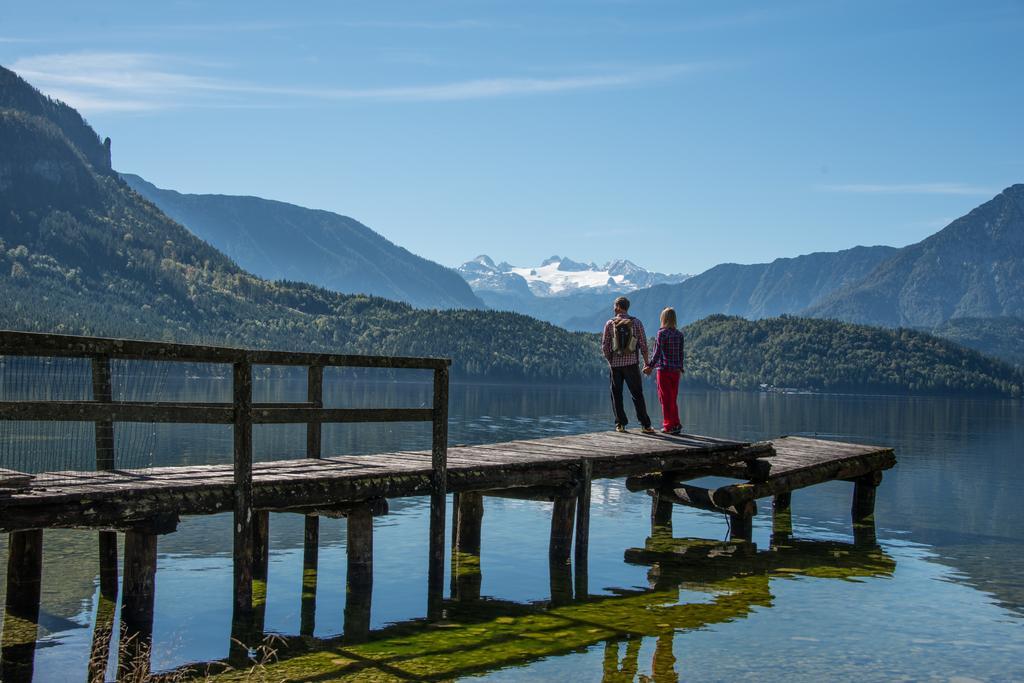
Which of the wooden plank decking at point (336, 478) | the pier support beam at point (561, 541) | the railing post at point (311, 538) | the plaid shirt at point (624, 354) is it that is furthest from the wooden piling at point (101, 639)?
the plaid shirt at point (624, 354)

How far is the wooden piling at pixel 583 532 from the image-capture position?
20.8 meters

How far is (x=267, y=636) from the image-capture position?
1616 centimetres

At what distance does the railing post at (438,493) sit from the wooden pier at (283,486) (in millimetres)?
28

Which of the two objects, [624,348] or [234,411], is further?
[624,348]


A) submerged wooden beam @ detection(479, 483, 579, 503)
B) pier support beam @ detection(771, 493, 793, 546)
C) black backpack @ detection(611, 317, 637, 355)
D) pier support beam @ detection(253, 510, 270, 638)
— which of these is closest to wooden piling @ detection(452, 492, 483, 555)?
submerged wooden beam @ detection(479, 483, 579, 503)

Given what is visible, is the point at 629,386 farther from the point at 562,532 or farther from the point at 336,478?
the point at 336,478

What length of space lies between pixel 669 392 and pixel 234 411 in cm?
1259

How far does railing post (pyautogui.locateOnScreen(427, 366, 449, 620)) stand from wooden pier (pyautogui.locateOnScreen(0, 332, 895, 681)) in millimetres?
28

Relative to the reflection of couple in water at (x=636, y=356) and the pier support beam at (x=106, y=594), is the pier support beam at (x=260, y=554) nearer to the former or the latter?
the pier support beam at (x=106, y=594)

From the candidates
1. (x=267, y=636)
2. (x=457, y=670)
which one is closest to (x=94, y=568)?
(x=267, y=636)

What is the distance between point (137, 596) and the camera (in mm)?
14422

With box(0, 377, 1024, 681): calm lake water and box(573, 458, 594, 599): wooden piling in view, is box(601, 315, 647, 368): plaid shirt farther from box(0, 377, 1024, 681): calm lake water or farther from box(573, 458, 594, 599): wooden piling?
box(0, 377, 1024, 681): calm lake water

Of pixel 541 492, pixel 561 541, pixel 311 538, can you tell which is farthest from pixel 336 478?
pixel 561 541

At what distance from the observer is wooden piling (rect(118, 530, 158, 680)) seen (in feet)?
46.6
